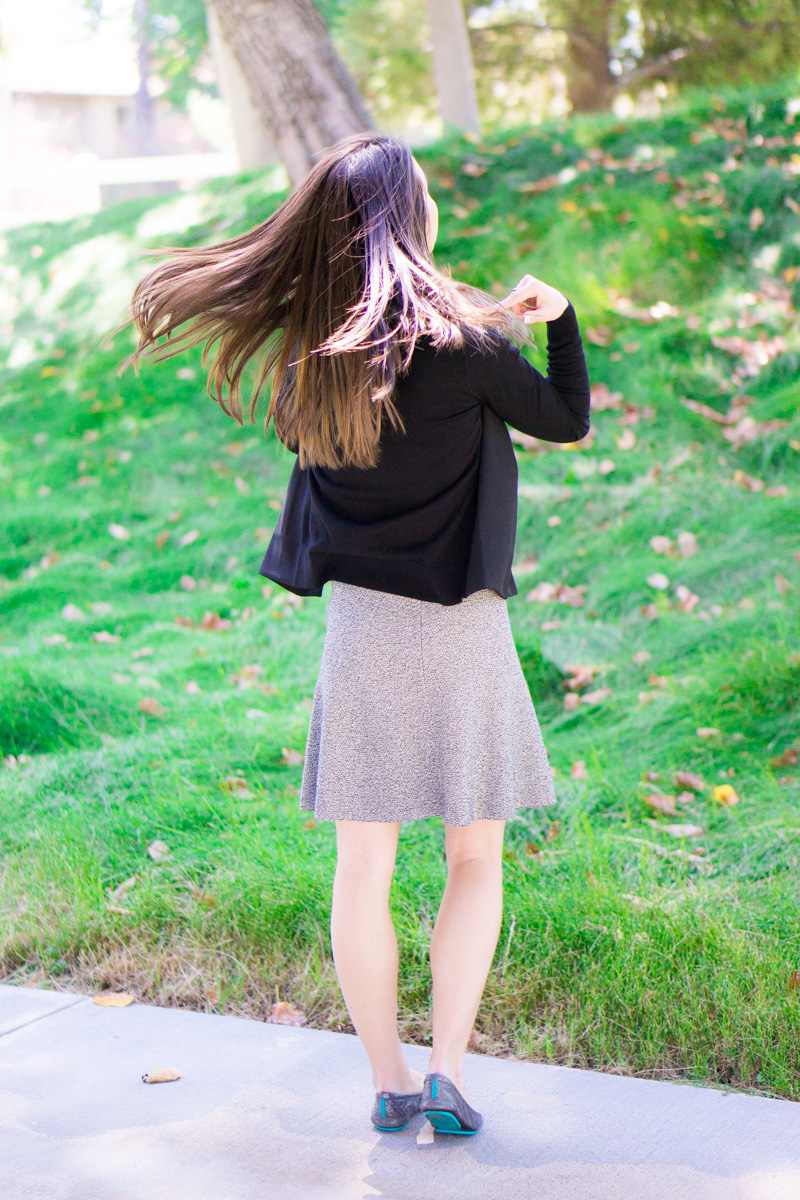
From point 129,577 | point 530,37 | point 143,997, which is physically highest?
point 530,37

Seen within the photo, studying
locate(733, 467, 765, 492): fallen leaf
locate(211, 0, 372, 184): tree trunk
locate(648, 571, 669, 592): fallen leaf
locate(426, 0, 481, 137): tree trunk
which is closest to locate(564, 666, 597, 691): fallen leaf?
locate(648, 571, 669, 592): fallen leaf

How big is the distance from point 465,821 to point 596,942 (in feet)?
2.93

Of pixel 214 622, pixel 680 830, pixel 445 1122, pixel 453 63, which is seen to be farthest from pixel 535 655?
pixel 453 63

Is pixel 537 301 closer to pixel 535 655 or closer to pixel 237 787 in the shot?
pixel 237 787

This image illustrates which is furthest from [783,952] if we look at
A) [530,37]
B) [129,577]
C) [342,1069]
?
[530,37]

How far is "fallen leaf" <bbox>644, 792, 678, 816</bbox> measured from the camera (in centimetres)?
366

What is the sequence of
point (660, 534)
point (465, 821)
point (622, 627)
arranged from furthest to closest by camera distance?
point (660, 534) → point (622, 627) → point (465, 821)

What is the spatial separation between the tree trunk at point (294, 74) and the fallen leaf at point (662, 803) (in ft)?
13.6

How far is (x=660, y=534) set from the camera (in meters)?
5.62

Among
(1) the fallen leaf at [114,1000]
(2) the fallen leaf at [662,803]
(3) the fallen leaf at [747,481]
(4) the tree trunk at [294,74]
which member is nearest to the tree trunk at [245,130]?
(4) the tree trunk at [294,74]

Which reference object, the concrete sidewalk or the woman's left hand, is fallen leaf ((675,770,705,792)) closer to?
the concrete sidewalk

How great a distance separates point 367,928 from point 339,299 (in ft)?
3.93

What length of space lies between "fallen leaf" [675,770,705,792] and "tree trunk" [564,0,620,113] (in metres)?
11.0

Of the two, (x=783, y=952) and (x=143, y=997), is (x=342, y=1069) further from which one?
(x=783, y=952)
